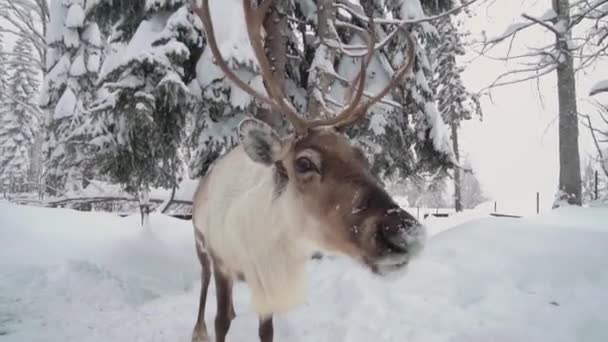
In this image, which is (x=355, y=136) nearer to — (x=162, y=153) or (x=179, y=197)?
(x=162, y=153)

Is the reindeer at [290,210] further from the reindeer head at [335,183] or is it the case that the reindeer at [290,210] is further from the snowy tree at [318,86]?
the snowy tree at [318,86]

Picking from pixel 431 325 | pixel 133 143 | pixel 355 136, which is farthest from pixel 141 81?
pixel 431 325

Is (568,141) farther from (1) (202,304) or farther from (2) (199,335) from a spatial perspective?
(2) (199,335)

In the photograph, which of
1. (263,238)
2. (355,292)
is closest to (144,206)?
(355,292)

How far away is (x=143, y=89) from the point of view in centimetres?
535

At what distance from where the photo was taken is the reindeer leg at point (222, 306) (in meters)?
3.18

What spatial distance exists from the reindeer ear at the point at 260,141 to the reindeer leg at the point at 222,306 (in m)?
1.15

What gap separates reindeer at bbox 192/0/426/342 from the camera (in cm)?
191

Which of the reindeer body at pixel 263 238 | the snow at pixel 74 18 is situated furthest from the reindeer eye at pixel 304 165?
the snow at pixel 74 18

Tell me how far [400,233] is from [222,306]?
192cm

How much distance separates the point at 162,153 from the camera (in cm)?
609

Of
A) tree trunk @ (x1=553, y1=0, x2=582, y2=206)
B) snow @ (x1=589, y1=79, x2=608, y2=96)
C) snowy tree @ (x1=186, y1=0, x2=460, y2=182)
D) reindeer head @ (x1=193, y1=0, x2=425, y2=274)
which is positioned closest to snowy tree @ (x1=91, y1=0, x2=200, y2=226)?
snowy tree @ (x1=186, y1=0, x2=460, y2=182)

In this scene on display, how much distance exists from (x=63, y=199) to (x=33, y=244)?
3.39 meters

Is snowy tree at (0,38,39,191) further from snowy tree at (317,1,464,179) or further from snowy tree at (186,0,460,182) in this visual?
snowy tree at (317,1,464,179)
